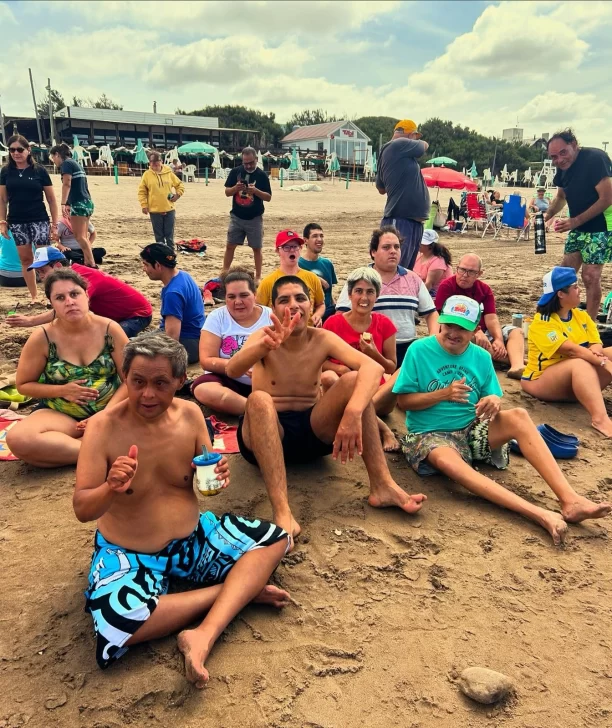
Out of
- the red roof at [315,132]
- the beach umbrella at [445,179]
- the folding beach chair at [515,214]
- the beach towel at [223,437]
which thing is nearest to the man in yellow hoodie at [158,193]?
the beach towel at [223,437]

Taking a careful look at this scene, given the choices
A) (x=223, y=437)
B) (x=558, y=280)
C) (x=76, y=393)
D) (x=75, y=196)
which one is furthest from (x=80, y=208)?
(x=558, y=280)

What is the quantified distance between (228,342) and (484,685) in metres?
2.86

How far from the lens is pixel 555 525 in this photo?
273cm

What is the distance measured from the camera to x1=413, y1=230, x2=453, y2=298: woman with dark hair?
20.7 feet

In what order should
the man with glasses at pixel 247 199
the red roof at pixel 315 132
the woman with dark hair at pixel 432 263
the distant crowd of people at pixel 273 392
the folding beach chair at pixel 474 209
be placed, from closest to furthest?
the distant crowd of people at pixel 273 392, the woman with dark hair at pixel 432 263, the man with glasses at pixel 247 199, the folding beach chair at pixel 474 209, the red roof at pixel 315 132

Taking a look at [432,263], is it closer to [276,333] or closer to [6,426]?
[276,333]

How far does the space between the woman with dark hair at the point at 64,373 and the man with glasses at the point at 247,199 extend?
184 inches

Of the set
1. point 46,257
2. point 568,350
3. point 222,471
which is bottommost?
point 568,350

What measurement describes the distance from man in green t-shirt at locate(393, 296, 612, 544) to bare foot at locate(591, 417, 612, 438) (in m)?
1.13

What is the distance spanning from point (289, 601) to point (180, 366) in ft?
3.77

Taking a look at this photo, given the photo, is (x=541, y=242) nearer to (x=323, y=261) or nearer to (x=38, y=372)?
(x=323, y=261)

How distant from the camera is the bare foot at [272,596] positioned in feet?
7.47

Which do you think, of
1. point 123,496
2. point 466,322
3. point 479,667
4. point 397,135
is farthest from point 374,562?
point 397,135

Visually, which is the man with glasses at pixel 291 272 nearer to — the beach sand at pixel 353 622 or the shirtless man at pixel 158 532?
the beach sand at pixel 353 622
